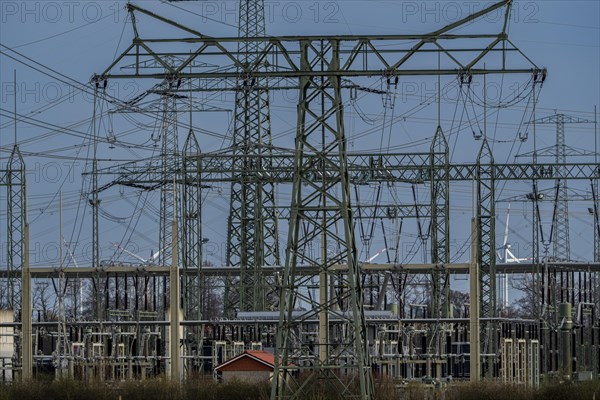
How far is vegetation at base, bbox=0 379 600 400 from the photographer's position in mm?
35438

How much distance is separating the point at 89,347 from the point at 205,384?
13.4 meters

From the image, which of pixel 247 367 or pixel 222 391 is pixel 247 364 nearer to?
pixel 247 367

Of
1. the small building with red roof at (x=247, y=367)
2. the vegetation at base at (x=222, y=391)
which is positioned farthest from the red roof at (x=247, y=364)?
the vegetation at base at (x=222, y=391)

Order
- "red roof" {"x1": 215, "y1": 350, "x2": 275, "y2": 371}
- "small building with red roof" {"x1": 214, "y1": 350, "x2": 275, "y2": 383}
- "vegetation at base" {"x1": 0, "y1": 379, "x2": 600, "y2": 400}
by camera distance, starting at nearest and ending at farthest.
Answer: "vegetation at base" {"x1": 0, "y1": 379, "x2": 600, "y2": 400}, "small building with red roof" {"x1": 214, "y1": 350, "x2": 275, "y2": 383}, "red roof" {"x1": 215, "y1": 350, "x2": 275, "y2": 371}

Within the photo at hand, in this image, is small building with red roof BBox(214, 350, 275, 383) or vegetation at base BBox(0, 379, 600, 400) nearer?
vegetation at base BBox(0, 379, 600, 400)

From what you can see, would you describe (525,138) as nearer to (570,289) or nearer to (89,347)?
(570,289)

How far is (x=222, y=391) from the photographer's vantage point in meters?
36.9

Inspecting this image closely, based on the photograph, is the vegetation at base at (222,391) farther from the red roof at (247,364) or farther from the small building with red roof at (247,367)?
the red roof at (247,364)

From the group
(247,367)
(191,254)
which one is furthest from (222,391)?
(191,254)

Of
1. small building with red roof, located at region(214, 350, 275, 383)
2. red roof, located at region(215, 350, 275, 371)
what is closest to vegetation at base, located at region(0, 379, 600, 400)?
small building with red roof, located at region(214, 350, 275, 383)

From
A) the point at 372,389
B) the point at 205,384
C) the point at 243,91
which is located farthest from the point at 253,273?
the point at 372,389

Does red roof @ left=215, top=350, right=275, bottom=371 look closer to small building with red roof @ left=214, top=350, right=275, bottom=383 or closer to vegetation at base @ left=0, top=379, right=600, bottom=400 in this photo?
small building with red roof @ left=214, top=350, right=275, bottom=383

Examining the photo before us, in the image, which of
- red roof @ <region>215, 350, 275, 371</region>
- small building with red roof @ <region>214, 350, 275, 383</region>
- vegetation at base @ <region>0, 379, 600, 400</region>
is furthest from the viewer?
red roof @ <region>215, 350, 275, 371</region>

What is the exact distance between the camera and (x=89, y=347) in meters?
49.9
